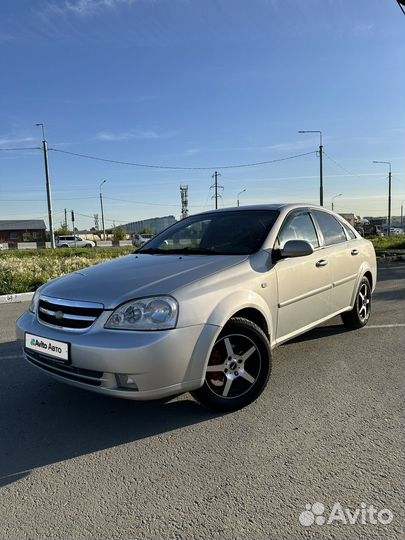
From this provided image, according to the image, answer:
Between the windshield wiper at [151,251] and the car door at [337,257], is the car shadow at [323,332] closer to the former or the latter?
the car door at [337,257]

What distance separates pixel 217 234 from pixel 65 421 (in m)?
2.16

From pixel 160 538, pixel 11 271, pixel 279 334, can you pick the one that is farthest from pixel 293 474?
pixel 11 271

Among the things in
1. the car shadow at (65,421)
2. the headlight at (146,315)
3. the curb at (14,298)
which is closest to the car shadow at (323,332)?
the car shadow at (65,421)

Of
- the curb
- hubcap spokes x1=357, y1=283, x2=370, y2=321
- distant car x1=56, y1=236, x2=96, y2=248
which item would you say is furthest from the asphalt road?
distant car x1=56, y1=236, x2=96, y2=248

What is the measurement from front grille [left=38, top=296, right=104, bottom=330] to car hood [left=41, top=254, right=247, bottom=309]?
4 cm

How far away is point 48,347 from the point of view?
298cm

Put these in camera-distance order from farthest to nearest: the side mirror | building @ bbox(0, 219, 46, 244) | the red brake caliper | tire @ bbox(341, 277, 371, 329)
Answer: building @ bbox(0, 219, 46, 244)
tire @ bbox(341, 277, 371, 329)
the side mirror
the red brake caliper

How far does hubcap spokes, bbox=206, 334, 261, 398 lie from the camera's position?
3131mm

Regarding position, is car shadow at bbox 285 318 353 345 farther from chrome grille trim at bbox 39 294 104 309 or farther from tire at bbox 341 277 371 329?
chrome grille trim at bbox 39 294 104 309

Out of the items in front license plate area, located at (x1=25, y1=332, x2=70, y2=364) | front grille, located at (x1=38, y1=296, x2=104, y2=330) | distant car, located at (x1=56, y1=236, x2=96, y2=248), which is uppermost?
front grille, located at (x1=38, y1=296, x2=104, y2=330)

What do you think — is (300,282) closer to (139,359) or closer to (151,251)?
(151,251)

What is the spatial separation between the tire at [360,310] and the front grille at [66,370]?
137 inches

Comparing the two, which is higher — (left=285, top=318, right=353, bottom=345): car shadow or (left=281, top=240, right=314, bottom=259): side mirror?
(left=281, top=240, right=314, bottom=259): side mirror

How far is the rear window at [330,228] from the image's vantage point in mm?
4757
